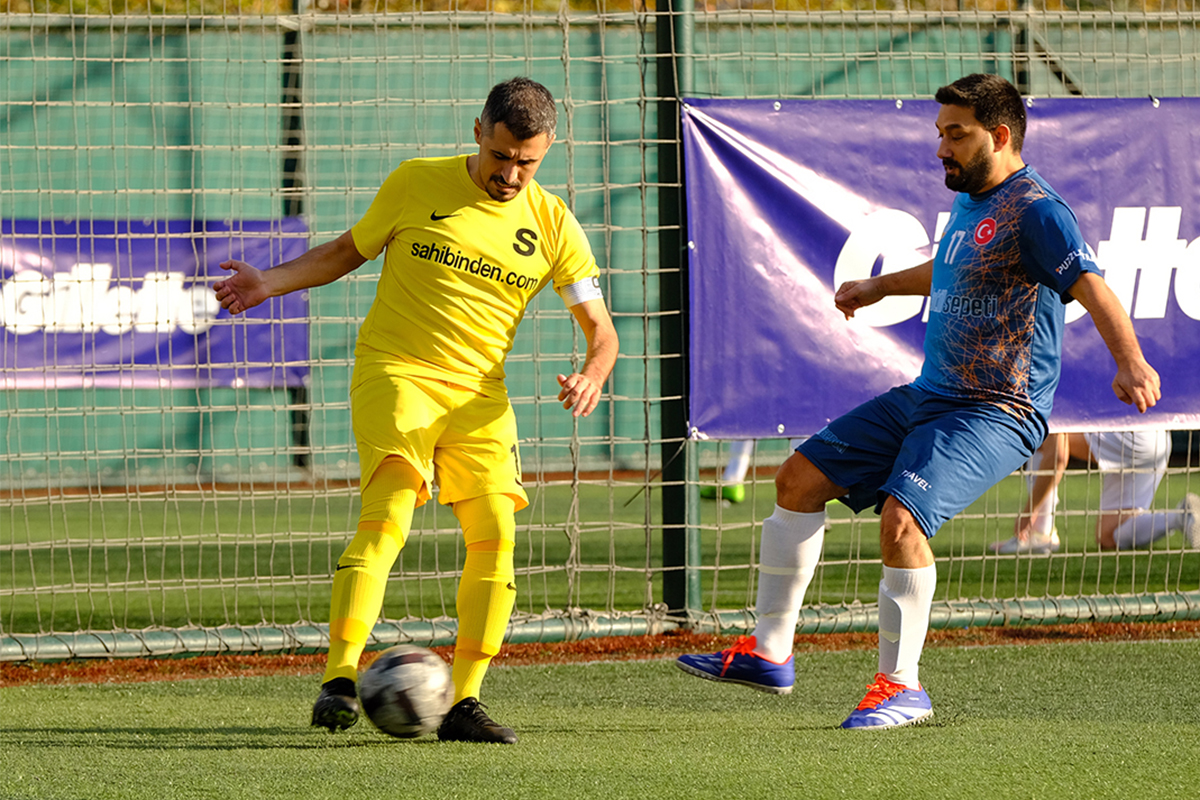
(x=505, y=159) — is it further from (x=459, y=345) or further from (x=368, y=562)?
(x=368, y=562)

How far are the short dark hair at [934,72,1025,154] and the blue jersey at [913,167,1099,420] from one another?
6.7 inches

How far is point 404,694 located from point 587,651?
2.09m

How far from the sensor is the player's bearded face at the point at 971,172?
13.8ft

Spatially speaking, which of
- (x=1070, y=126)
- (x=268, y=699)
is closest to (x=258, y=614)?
(x=268, y=699)

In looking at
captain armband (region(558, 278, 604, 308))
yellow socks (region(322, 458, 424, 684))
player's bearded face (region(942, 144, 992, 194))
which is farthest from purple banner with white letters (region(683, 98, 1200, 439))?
yellow socks (region(322, 458, 424, 684))

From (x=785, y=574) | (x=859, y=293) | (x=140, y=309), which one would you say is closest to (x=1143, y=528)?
(x=859, y=293)

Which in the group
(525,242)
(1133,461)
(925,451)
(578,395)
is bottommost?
(1133,461)

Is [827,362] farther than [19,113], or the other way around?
[19,113]

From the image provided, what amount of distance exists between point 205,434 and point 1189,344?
968 centimetres

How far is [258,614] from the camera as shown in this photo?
6.83 m

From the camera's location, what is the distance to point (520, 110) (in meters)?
3.95

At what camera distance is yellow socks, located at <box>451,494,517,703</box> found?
4086 mm

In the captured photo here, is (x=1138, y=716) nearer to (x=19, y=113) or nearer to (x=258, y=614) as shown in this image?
(x=258, y=614)

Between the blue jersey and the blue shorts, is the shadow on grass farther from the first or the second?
the blue jersey
